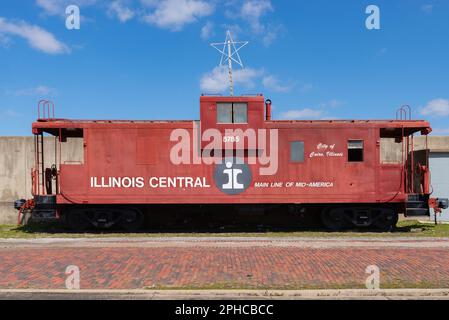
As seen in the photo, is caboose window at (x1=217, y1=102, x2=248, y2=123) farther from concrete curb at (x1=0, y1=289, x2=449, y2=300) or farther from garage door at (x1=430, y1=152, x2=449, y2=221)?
concrete curb at (x1=0, y1=289, x2=449, y2=300)

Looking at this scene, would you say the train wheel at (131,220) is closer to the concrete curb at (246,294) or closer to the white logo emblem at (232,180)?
the white logo emblem at (232,180)

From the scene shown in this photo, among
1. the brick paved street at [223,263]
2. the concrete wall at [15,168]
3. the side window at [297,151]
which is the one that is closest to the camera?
the brick paved street at [223,263]

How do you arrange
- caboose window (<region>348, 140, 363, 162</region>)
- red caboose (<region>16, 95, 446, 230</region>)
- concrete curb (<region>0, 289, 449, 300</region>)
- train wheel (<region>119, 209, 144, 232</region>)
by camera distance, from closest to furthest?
concrete curb (<region>0, 289, 449, 300</region>), red caboose (<region>16, 95, 446, 230</region>), caboose window (<region>348, 140, 363, 162</region>), train wheel (<region>119, 209, 144, 232</region>)

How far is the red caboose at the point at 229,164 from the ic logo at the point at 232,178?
0.03 metres

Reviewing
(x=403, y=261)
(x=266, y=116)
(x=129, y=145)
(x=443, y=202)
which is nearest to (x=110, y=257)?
(x=129, y=145)

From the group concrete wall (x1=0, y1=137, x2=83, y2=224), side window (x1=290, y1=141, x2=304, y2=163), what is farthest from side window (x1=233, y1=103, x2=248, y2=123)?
concrete wall (x1=0, y1=137, x2=83, y2=224)

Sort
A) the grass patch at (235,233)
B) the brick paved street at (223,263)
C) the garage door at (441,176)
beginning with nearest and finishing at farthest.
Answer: the brick paved street at (223,263), the grass patch at (235,233), the garage door at (441,176)

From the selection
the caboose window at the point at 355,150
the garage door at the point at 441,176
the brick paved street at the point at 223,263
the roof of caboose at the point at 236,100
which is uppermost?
the roof of caboose at the point at 236,100

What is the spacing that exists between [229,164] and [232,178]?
0.51 m

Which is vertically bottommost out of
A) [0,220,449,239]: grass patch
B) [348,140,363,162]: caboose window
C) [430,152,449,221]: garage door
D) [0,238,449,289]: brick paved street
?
[0,220,449,239]: grass patch

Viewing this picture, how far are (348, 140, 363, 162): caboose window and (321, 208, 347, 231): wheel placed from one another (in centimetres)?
188

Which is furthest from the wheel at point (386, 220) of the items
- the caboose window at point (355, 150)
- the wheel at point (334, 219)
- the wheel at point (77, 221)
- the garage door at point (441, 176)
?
the wheel at point (77, 221)

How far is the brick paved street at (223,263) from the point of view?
7.64 m

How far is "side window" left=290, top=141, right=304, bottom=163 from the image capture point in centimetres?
1473
